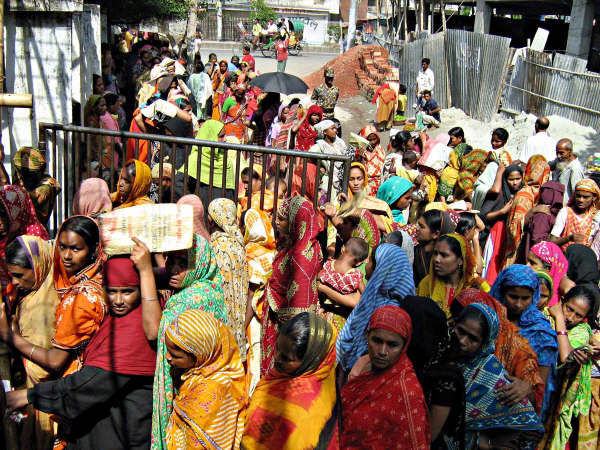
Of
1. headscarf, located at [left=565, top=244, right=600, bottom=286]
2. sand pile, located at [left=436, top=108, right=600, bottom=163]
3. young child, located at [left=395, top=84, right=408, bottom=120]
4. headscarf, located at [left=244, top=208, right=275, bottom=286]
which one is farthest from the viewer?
young child, located at [left=395, top=84, right=408, bottom=120]

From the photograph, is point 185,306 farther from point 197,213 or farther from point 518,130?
point 518,130

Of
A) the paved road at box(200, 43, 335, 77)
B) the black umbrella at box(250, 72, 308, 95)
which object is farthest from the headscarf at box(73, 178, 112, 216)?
the paved road at box(200, 43, 335, 77)

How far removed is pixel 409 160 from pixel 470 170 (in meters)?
0.75

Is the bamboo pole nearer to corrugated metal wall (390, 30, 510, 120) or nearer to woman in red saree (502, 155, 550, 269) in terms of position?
woman in red saree (502, 155, 550, 269)

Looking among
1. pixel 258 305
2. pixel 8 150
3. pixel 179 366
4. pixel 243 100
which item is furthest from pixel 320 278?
pixel 243 100

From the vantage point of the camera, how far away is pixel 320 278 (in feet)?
13.9

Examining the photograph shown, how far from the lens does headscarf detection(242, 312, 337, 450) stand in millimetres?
2930

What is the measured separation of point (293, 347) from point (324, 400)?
319 millimetres

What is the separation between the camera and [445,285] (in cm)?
422

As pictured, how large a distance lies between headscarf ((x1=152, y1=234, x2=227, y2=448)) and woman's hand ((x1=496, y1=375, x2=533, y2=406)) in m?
1.59

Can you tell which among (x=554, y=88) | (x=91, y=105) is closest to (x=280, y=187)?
(x=91, y=105)

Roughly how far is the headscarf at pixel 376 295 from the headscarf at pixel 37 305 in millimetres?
1697

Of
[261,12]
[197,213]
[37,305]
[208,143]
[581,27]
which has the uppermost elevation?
[261,12]

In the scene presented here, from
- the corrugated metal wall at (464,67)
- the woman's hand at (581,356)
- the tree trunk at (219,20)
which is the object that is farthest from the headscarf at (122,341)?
the tree trunk at (219,20)
